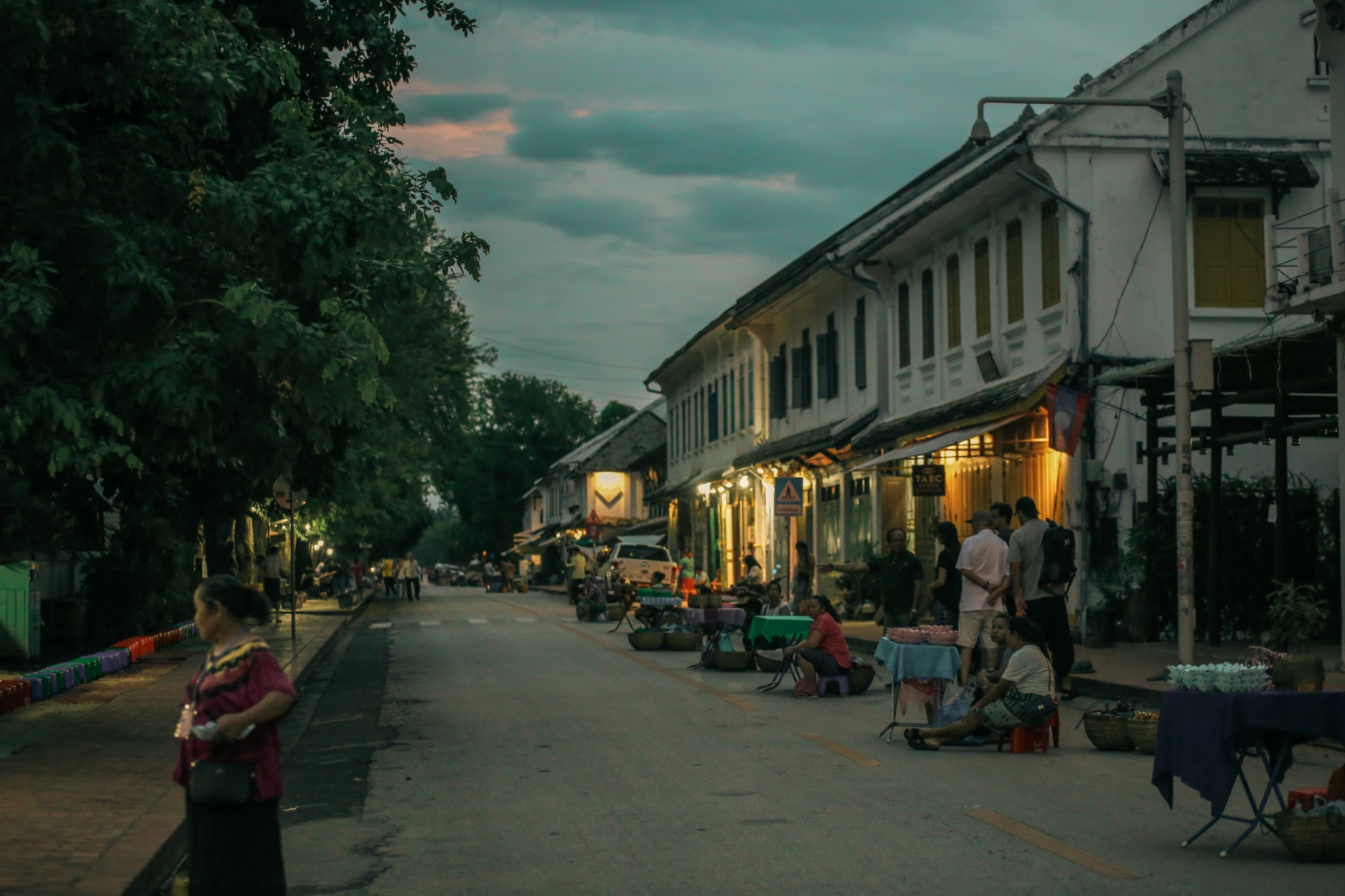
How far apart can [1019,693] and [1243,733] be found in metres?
3.74

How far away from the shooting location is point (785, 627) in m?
17.4

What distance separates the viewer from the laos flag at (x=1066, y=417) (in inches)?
816

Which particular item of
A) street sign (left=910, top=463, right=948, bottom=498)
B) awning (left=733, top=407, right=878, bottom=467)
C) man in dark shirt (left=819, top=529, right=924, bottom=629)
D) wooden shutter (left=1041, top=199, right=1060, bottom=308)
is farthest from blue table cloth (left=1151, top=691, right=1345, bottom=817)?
awning (left=733, top=407, right=878, bottom=467)

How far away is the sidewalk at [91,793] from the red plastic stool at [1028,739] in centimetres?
Answer: 591

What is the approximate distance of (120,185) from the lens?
11578mm

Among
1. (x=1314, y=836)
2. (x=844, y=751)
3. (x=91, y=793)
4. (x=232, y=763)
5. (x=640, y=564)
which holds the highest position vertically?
(x=232, y=763)

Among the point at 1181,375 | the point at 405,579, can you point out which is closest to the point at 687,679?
the point at 1181,375

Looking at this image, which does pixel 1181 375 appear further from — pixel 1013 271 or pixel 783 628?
pixel 1013 271

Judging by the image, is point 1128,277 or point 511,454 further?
point 511,454

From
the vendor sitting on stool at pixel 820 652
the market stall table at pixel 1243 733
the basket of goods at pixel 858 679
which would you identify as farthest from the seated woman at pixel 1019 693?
the basket of goods at pixel 858 679

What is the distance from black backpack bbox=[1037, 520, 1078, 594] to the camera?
49.3 feet

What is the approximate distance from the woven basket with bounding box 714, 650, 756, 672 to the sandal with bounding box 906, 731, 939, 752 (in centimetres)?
785

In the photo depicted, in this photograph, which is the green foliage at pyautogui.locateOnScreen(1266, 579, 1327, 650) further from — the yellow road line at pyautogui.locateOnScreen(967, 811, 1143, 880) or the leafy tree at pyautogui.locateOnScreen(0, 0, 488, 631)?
the leafy tree at pyautogui.locateOnScreen(0, 0, 488, 631)

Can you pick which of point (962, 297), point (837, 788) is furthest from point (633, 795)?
point (962, 297)
